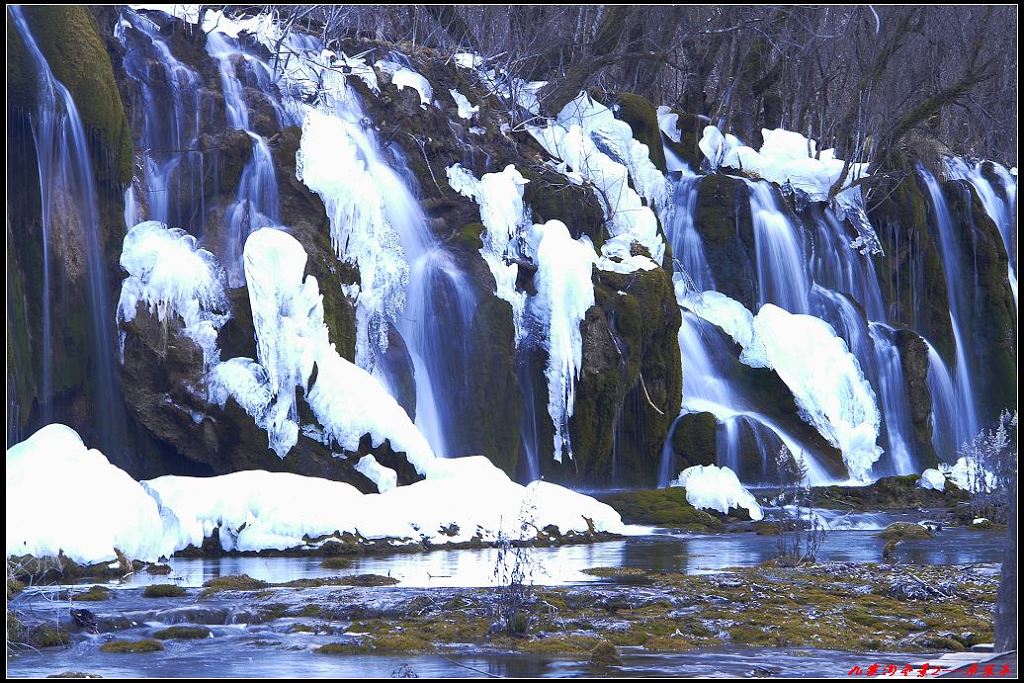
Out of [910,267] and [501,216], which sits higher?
[910,267]

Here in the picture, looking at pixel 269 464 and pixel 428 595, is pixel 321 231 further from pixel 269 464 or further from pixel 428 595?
pixel 428 595

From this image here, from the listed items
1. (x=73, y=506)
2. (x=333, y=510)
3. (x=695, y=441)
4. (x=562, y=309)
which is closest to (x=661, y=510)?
(x=695, y=441)

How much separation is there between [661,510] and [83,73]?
983cm

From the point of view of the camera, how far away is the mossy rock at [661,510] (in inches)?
739

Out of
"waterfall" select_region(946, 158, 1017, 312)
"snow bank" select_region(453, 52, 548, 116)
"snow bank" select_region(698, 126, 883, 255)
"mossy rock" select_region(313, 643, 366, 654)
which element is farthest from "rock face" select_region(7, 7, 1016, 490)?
"mossy rock" select_region(313, 643, 366, 654)

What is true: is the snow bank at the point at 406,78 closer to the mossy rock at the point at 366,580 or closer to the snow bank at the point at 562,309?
the snow bank at the point at 562,309

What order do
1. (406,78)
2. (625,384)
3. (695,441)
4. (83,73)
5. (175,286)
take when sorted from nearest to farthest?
(175,286) < (83,73) < (625,384) < (695,441) < (406,78)

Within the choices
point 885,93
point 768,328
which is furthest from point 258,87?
point 885,93

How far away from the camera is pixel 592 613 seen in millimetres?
10914

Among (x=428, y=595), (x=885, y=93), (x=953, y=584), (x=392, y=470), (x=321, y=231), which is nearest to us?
(x=428, y=595)

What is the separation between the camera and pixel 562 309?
71.2 ft

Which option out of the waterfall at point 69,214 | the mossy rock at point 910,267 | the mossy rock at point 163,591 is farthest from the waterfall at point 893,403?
the mossy rock at point 163,591

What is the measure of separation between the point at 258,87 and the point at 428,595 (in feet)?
42.6

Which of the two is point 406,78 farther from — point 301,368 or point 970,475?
point 970,475
